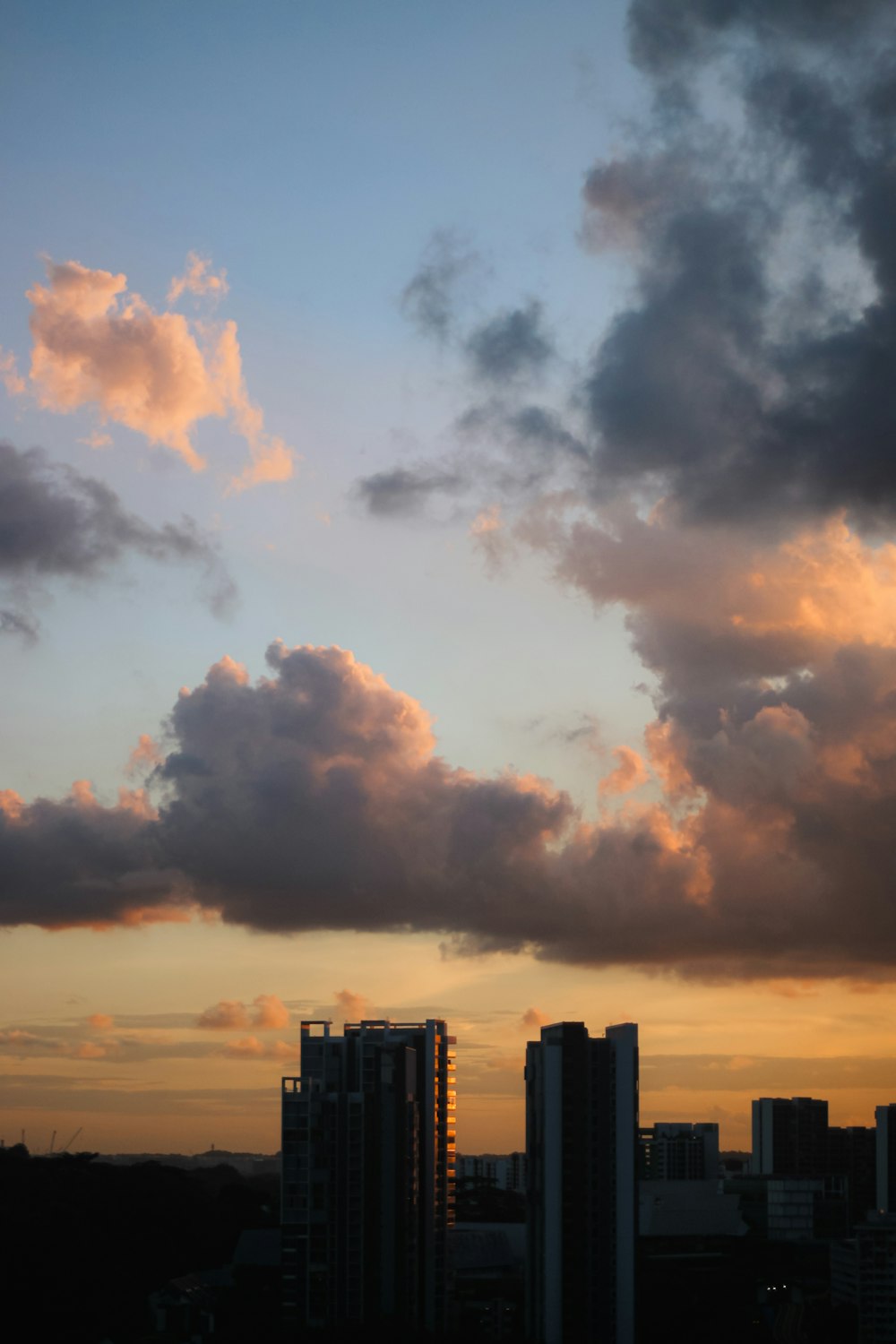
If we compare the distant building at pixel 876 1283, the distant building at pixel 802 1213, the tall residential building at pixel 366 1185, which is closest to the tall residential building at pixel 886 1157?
the distant building at pixel 802 1213

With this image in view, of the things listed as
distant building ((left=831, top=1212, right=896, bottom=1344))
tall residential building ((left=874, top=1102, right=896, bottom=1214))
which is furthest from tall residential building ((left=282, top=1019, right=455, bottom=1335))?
tall residential building ((left=874, top=1102, right=896, bottom=1214))

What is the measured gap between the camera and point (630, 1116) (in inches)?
3652

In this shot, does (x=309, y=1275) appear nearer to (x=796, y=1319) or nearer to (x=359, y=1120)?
(x=359, y=1120)

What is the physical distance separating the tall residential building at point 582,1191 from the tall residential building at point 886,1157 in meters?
101

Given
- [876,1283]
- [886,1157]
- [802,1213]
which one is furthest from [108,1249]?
[886,1157]

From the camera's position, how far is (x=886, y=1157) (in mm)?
188000

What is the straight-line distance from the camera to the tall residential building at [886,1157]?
185000mm

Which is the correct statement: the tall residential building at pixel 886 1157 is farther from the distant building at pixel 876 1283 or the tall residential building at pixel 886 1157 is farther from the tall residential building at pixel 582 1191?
the tall residential building at pixel 582 1191

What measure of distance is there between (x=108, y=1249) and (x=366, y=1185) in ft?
89.1

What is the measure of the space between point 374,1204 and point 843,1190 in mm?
109344

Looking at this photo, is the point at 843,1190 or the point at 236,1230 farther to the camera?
the point at 843,1190

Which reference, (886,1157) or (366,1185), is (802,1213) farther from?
(366,1185)

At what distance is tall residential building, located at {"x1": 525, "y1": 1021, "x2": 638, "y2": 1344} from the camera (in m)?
90.8

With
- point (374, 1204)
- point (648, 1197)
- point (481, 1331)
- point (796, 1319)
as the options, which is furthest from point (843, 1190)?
point (374, 1204)
